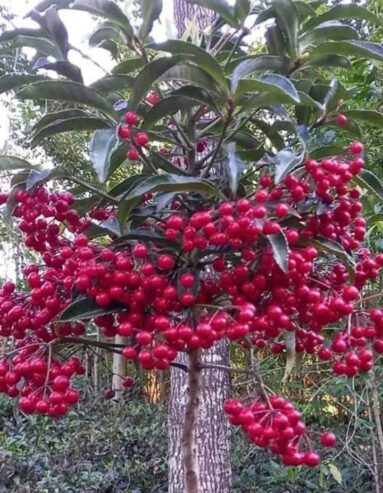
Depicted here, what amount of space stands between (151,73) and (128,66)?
9.3 inches

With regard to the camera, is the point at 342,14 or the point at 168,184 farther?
the point at 342,14

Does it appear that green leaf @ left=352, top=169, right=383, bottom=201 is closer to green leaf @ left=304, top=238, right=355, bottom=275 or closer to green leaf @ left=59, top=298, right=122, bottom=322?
green leaf @ left=304, top=238, right=355, bottom=275

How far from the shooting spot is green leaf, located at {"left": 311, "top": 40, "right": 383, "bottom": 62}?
808mm

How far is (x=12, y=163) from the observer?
0.82 metres

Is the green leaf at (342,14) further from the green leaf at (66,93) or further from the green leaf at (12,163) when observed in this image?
the green leaf at (12,163)

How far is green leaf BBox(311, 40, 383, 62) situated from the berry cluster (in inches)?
19.3

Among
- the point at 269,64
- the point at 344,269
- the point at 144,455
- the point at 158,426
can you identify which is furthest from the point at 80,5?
the point at 158,426

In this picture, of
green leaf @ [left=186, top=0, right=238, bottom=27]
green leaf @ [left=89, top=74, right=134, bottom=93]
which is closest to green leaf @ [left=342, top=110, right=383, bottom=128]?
green leaf @ [left=186, top=0, right=238, bottom=27]

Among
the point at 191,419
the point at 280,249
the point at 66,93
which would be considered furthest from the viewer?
the point at 191,419

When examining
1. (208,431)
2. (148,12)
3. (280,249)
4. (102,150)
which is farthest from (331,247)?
(208,431)

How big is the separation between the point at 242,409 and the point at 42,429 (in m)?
2.46

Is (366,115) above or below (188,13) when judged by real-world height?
below

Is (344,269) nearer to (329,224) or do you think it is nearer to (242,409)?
(329,224)

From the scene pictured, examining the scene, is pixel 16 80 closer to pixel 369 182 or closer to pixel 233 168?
pixel 233 168
